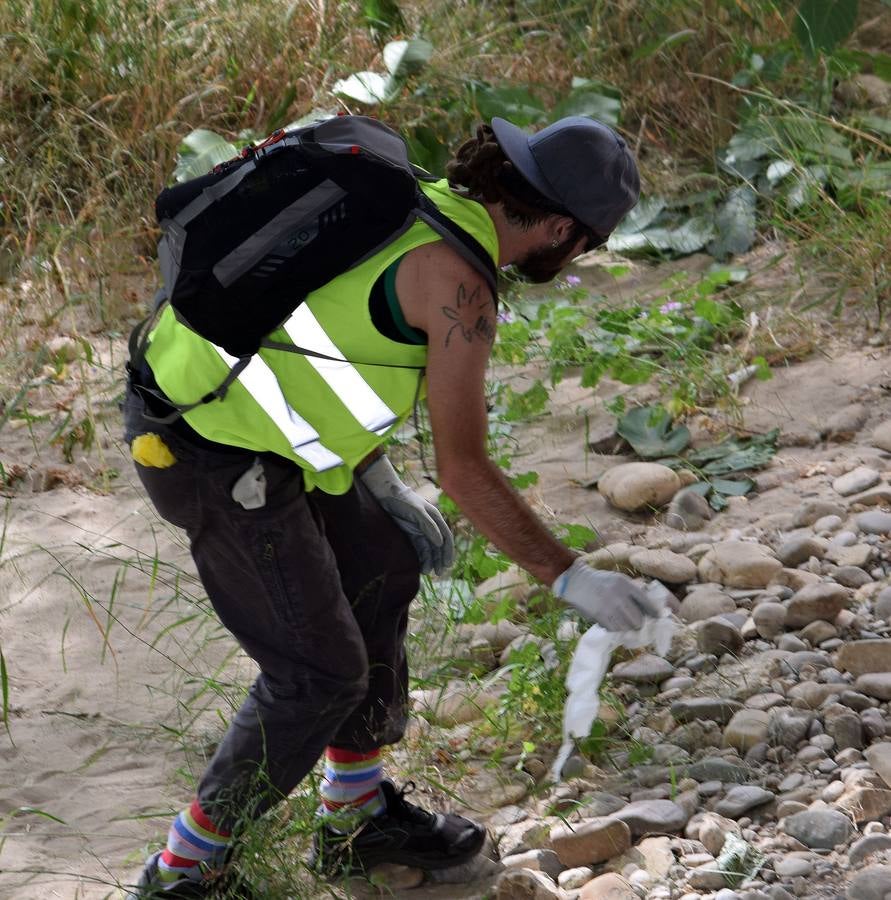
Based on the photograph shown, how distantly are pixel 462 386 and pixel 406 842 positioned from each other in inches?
40.9

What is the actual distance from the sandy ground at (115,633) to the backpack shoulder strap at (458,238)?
4.11 feet

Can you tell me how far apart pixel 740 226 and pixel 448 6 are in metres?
1.97

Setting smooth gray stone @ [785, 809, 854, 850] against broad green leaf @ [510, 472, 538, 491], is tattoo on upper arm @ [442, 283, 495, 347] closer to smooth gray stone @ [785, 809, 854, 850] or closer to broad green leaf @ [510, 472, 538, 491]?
smooth gray stone @ [785, 809, 854, 850]

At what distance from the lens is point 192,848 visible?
7.79 feet

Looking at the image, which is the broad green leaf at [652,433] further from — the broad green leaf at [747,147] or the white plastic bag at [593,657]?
the white plastic bag at [593,657]

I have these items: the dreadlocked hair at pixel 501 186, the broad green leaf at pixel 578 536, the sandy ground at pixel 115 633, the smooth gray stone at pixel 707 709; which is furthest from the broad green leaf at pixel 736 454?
the dreadlocked hair at pixel 501 186

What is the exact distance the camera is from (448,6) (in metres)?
6.21

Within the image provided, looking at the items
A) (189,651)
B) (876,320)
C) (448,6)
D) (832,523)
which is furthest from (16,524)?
(448,6)

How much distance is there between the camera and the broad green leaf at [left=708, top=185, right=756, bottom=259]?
516 centimetres

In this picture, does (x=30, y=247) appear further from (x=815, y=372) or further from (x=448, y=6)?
(x=815, y=372)

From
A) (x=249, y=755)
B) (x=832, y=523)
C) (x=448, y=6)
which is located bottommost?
(x=832, y=523)

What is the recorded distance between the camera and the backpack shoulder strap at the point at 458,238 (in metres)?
2.08

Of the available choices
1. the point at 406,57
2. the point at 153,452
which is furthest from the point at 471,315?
the point at 406,57

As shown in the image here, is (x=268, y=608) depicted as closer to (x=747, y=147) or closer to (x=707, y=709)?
(x=707, y=709)
